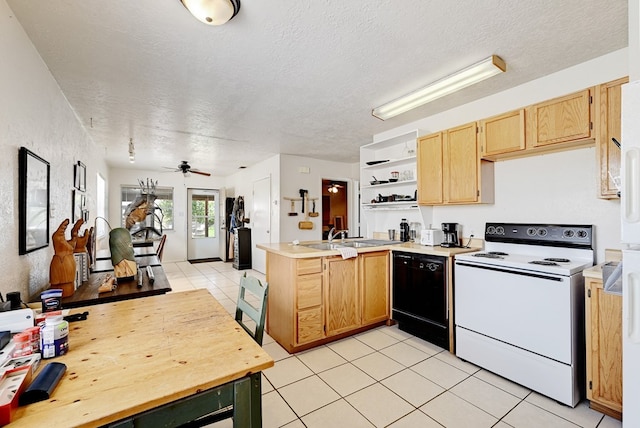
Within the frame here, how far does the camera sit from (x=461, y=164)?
113 inches

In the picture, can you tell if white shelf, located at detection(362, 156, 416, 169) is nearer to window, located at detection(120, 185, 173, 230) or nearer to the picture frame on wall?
the picture frame on wall

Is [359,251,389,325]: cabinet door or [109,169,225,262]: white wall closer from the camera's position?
[359,251,389,325]: cabinet door

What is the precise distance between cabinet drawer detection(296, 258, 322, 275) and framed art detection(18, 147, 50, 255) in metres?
1.84

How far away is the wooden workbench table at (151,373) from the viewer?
0.76 m

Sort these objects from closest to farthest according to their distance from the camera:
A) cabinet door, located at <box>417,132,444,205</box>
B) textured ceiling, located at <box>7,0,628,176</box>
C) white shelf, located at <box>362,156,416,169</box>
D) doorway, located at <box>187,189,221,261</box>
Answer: textured ceiling, located at <box>7,0,628,176</box>
cabinet door, located at <box>417,132,444,205</box>
white shelf, located at <box>362,156,416,169</box>
doorway, located at <box>187,189,221,261</box>

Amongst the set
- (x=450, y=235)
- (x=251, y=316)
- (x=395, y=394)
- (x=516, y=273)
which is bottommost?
(x=395, y=394)

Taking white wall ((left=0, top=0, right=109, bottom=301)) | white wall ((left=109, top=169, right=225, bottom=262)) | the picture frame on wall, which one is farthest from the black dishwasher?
white wall ((left=109, top=169, right=225, bottom=262))

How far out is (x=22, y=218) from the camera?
5.54 feet

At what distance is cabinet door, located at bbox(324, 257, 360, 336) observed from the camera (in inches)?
110

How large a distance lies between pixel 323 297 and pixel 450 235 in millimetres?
1506

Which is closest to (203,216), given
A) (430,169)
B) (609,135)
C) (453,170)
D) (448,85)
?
(430,169)

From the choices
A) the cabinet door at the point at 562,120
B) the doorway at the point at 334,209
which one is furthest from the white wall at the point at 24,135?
the doorway at the point at 334,209

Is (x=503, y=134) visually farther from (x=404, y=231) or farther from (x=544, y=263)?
(x=404, y=231)

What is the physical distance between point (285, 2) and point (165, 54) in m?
1.04
